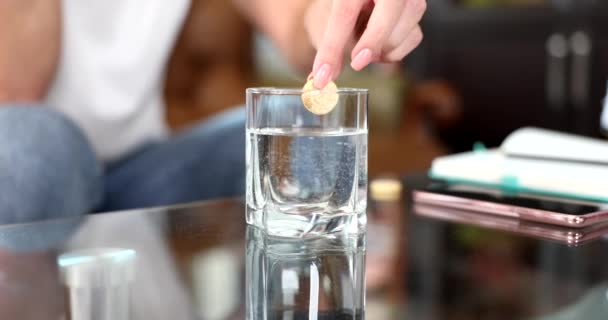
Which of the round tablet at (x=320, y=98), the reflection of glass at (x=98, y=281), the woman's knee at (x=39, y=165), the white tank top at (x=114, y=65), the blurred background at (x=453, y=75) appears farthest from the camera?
the blurred background at (x=453, y=75)

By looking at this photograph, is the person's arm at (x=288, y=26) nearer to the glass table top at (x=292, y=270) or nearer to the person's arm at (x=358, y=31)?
the person's arm at (x=358, y=31)

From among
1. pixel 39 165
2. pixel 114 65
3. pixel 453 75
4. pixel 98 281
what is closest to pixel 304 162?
pixel 98 281

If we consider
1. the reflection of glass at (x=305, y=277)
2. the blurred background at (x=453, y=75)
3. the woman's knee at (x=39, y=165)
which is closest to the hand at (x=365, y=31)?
the reflection of glass at (x=305, y=277)

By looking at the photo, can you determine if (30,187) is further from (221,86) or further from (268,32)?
(221,86)

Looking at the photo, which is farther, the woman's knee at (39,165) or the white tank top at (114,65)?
the white tank top at (114,65)

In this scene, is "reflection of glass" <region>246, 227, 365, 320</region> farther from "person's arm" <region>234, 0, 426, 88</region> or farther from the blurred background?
the blurred background

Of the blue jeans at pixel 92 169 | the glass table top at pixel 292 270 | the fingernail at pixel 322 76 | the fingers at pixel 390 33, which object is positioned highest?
the fingers at pixel 390 33
